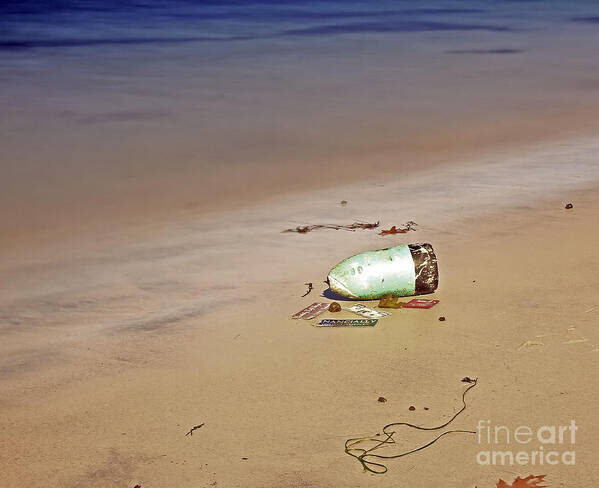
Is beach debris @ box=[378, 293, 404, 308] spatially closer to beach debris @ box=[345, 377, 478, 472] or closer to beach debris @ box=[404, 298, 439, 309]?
beach debris @ box=[404, 298, 439, 309]

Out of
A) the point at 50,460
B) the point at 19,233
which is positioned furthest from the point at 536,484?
the point at 19,233

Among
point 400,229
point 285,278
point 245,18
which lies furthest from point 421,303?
point 245,18

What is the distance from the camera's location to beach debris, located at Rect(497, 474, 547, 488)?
423cm

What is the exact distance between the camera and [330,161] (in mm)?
11188

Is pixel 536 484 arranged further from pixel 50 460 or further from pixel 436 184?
pixel 436 184

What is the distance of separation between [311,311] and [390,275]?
0.55 metres

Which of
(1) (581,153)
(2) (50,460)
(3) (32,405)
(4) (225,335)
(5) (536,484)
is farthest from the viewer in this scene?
(1) (581,153)

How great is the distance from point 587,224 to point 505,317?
2.38 meters

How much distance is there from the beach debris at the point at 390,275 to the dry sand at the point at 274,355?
9.0 inches

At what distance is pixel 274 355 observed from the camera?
5590 millimetres

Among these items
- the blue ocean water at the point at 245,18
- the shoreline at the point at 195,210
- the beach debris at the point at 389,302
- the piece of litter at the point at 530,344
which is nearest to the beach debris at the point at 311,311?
the beach debris at the point at 389,302

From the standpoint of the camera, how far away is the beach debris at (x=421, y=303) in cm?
622

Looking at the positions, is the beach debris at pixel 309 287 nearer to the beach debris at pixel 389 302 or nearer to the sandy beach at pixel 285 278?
the sandy beach at pixel 285 278

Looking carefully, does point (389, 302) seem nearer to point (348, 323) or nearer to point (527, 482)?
point (348, 323)
